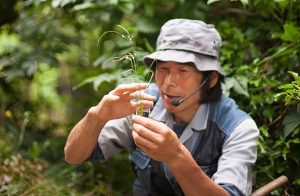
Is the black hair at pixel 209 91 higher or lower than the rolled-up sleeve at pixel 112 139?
higher

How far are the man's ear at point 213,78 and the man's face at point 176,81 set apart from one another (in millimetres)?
72

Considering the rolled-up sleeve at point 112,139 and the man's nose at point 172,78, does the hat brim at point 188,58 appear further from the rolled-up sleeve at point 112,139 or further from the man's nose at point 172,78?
the rolled-up sleeve at point 112,139

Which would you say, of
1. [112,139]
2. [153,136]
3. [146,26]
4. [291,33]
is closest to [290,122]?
[291,33]

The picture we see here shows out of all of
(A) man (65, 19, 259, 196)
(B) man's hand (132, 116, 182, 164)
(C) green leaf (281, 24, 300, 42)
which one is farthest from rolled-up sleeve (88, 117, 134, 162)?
(C) green leaf (281, 24, 300, 42)

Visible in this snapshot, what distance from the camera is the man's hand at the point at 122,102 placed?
169cm

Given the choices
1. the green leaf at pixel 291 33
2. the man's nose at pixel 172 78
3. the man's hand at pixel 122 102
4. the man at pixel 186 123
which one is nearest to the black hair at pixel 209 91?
the man at pixel 186 123

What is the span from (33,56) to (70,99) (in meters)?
1.02

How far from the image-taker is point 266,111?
7.72 ft

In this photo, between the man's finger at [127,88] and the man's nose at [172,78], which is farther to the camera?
the man's nose at [172,78]

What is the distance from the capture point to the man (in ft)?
5.72

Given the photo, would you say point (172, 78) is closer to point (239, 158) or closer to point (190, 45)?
point (190, 45)

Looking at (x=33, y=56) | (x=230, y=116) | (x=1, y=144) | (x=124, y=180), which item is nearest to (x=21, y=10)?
(x=33, y=56)

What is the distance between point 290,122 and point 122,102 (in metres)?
0.86

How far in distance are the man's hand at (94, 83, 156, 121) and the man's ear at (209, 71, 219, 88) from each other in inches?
13.7
